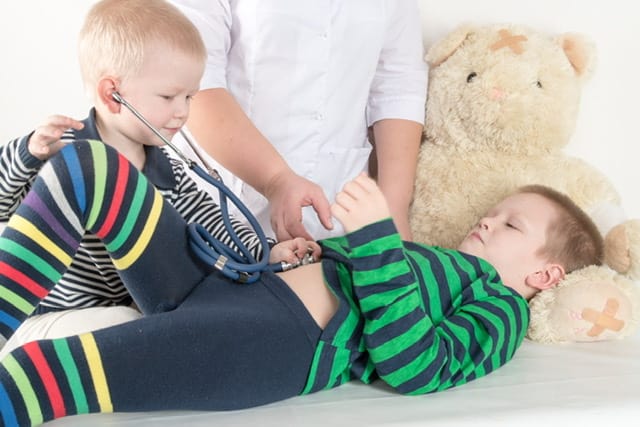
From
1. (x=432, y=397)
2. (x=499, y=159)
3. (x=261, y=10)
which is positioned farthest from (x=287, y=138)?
(x=432, y=397)

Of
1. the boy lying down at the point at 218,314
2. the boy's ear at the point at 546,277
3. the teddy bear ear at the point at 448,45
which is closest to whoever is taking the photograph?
the boy lying down at the point at 218,314

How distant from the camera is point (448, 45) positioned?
1877mm

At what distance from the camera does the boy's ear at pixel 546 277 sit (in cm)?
155

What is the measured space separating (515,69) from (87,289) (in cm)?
100

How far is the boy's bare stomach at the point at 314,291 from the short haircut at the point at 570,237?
0.47 m

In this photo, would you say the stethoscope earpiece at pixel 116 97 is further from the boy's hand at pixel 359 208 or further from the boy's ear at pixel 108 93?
the boy's hand at pixel 359 208

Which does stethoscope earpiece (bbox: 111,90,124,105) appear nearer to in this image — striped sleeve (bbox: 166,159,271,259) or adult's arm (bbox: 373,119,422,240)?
striped sleeve (bbox: 166,159,271,259)

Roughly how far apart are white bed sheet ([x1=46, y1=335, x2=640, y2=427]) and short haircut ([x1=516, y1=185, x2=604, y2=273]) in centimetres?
24

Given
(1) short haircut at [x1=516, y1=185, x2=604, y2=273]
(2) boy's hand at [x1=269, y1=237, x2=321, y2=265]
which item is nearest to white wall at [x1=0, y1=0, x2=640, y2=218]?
(1) short haircut at [x1=516, y1=185, x2=604, y2=273]

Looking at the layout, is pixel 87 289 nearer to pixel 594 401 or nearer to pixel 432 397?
pixel 432 397

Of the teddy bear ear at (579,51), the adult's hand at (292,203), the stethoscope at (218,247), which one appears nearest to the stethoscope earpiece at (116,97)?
the stethoscope at (218,247)

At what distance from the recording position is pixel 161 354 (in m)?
1.09

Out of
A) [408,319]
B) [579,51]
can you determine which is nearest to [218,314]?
[408,319]

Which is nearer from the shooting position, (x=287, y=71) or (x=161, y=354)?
(x=161, y=354)
